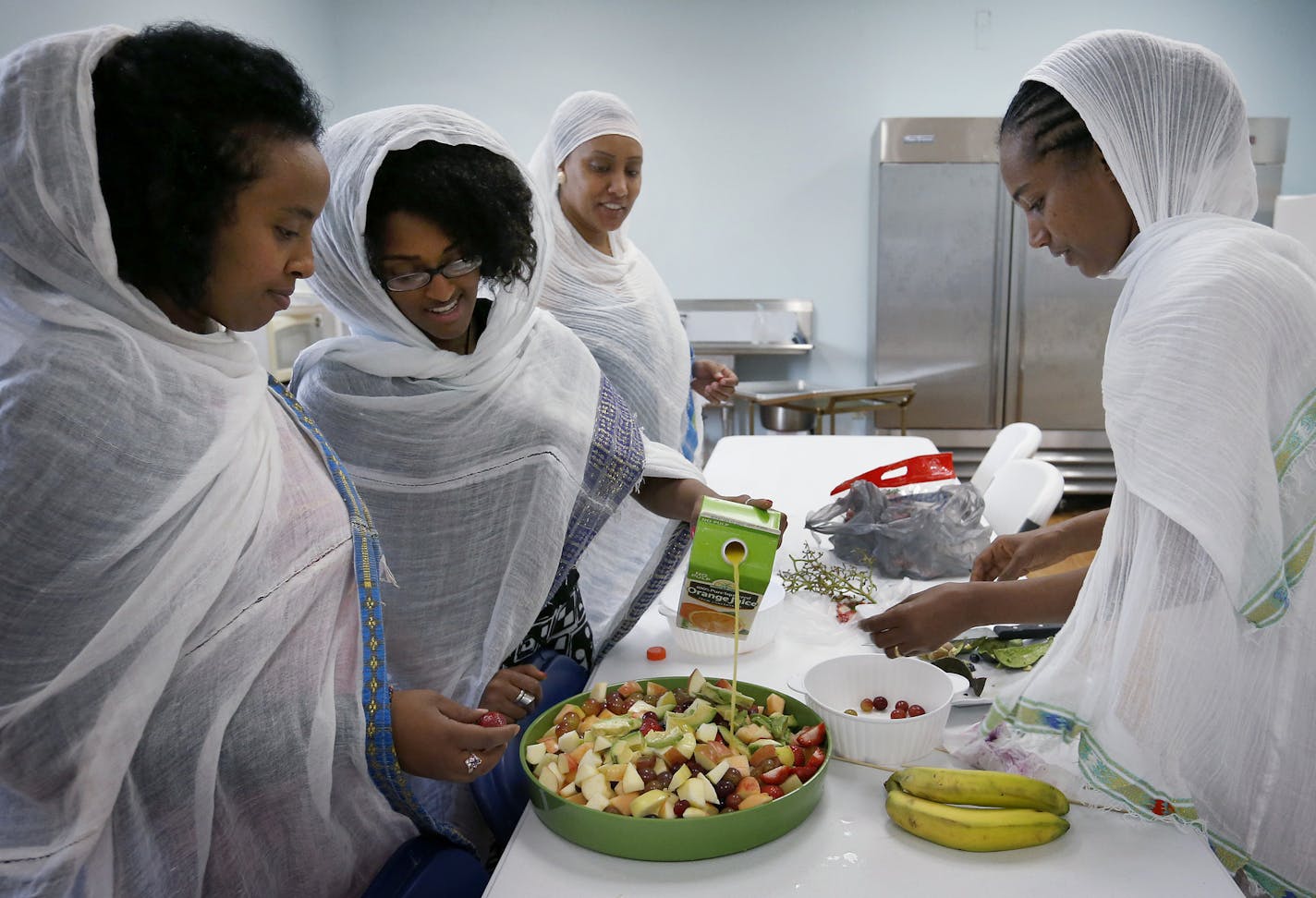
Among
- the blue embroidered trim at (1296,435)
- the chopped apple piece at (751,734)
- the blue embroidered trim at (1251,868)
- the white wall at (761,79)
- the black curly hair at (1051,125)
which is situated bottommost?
the blue embroidered trim at (1251,868)

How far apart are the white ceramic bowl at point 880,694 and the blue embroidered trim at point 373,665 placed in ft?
1.39

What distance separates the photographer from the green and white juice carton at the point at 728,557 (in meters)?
0.98

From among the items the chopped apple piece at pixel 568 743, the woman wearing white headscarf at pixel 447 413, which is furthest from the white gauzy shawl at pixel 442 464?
the chopped apple piece at pixel 568 743

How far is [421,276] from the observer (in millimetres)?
1214

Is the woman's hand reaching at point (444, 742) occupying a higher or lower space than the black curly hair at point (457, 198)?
lower

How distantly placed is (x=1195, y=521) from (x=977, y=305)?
3994 millimetres

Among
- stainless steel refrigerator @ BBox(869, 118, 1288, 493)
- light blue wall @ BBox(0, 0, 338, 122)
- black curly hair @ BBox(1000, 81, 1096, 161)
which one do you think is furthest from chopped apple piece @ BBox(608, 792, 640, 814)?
stainless steel refrigerator @ BBox(869, 118, 1288, 493)

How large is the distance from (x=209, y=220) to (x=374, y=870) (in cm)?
67

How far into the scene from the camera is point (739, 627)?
1046 mm

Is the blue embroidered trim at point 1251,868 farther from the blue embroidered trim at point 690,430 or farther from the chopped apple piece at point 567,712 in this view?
the blue embroidered trim at point 690,430

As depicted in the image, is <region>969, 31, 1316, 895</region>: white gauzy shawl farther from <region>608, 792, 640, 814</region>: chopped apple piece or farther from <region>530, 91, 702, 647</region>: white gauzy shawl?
<region>530, 91, 702, 647</region>: white gauzy shawl

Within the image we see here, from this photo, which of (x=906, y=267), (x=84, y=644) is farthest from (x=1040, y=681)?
(x=906, y=267)

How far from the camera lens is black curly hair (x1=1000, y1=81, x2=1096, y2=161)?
3.39 ft

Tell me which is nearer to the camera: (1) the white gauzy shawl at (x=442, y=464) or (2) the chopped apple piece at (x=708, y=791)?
(2) the chopped apple piece at (x=708, y=791)
